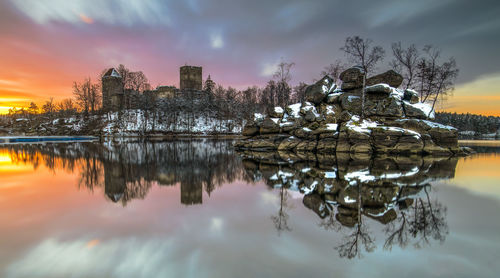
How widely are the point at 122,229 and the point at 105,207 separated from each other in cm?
213

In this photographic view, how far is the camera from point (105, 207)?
6668 millimetres

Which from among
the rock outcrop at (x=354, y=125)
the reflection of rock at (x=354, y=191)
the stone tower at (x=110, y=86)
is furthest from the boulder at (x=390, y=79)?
the stone tower at (x=110, y=86)

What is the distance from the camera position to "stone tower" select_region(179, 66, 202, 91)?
300 feet

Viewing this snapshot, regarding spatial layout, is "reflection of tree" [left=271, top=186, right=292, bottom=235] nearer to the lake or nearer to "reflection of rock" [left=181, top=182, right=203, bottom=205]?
the lake

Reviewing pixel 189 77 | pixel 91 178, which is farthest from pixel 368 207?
pixel 189 77

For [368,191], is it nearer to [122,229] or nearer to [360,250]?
[360,250]

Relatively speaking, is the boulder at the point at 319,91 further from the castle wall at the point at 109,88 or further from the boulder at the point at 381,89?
the castle wall at the point at 109,88

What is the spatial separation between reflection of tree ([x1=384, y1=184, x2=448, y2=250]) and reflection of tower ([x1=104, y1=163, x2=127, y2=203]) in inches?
294

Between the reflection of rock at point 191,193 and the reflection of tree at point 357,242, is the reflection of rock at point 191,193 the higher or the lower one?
the lower one

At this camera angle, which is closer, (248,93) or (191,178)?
(191,178)

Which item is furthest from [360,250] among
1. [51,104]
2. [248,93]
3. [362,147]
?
[51,104]

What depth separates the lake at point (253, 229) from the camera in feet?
11.7

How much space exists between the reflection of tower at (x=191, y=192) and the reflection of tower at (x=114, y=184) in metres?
2.04

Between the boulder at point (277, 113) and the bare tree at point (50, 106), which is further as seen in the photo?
the bare tree at point (50, 106)
